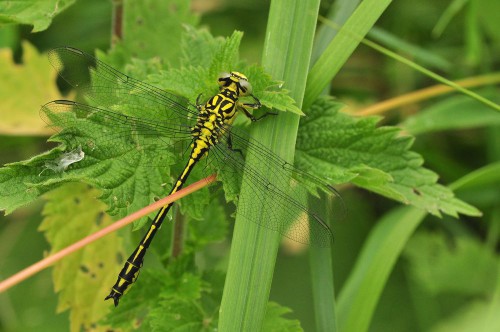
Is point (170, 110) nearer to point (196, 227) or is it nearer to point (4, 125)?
point (196, 227)

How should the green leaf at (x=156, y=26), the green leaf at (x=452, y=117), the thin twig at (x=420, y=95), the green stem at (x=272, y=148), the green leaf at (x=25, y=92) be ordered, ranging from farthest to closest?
the green leaf at (x=452, y=117) → the green leaf at (x=25, y=92) → the thin twig at (x=420, y=95) → the green leaf at (x=156, y=26) → the green stem at (x=272, y=148)

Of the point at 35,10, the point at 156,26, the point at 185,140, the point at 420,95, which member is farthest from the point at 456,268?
the point at 35,10

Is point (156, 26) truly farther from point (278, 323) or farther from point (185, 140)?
point (278, 323)

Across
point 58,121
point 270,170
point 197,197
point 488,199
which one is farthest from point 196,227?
point 488,199

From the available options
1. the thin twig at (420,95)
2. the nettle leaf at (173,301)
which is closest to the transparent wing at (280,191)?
the nettle leaf at (173,301)

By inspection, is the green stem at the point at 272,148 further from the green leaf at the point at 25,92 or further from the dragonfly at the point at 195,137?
the green leaf at the point at 25,92

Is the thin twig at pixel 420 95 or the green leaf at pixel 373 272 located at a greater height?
the thin twig at pixel 420 95

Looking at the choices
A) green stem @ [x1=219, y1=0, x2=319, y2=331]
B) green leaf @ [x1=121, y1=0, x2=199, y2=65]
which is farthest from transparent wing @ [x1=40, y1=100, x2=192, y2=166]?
Answer: green leaf @ [x1=121, y1=0, x2=199, y2=65]

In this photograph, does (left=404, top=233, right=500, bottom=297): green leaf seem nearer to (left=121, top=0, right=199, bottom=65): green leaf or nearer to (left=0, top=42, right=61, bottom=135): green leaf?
(left=121, top=0, right=199, bottom=65): green leaf
